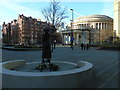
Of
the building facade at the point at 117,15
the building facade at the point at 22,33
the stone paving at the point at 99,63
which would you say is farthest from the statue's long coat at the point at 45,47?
the building facade at the point at 117,15

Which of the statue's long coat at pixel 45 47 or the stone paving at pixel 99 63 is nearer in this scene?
the stone paving at pixel 99 63

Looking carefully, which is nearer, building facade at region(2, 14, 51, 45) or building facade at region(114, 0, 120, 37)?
building facade at region(2, 14, 51, 45)

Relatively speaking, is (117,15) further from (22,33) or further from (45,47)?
(45,47)

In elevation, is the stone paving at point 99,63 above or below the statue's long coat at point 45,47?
below

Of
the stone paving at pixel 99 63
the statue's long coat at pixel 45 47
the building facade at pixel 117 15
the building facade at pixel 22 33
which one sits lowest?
the stone paving at pixel 99 63

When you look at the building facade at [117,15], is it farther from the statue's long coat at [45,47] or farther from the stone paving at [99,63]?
the statue's long coat at [45,47]

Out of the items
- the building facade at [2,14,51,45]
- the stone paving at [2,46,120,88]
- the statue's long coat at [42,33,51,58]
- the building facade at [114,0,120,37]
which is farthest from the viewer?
the building facade at [114,0,120,37]

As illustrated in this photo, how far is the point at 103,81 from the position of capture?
5086 mm

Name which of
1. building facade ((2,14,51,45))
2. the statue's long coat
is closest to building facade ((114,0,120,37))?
building facade ((2,14,51,45))

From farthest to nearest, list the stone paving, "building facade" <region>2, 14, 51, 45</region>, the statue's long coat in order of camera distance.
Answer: "building facade" <region>2, 14, 51, 45</region> < the statue's long coat < the stone paving

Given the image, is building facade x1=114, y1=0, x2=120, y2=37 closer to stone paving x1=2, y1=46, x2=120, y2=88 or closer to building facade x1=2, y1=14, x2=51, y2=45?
building facade x1=2, y1=14, x2=51, y2=45

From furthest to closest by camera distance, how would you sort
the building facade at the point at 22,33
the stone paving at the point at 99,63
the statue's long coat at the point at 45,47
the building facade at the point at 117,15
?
the building facade at the point at 117,15 < the building facade at the point at 22,33 < the statue's long coat at the point at 45,47 < the stone paving at the point at 99,63

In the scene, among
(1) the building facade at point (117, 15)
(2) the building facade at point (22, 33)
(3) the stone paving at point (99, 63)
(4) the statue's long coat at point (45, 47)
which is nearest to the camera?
(3) the stone paving at point (99, 63)

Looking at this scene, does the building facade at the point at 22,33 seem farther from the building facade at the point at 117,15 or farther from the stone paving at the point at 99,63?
the building facade at the point at 117,15
